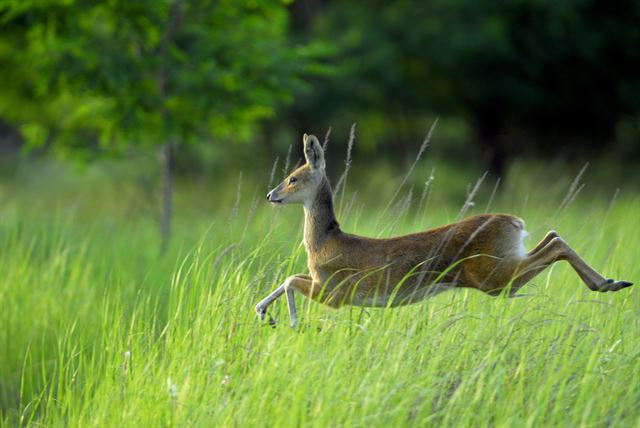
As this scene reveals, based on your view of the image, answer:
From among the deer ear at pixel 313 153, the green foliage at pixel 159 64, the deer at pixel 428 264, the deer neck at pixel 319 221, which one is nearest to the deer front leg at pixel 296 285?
the deer at pixel 428 264

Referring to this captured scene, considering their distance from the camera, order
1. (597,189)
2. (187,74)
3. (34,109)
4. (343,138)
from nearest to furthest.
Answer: (187,74)
(34,109)
(597,189)
(343,138)

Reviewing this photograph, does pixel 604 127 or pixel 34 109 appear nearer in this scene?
pixel 34 109

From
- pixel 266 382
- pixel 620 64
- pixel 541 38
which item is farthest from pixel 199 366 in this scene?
pixel 620 64

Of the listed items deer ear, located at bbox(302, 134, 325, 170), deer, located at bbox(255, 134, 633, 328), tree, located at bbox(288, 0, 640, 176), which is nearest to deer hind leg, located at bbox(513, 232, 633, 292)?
deer, located at bbox(255, 134, 633, 328)

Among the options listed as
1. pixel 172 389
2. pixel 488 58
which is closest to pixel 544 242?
pixel 172 389

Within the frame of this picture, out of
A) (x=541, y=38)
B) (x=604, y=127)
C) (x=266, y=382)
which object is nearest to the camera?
(x=266, y=382)

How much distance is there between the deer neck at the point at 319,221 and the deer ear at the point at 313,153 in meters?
0.09

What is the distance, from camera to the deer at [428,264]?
15.5 feet

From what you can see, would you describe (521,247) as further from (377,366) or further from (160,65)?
(160,65)

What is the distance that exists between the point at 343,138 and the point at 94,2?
1587cm

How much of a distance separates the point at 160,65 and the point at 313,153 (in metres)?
6.62

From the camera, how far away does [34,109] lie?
18.4 metres

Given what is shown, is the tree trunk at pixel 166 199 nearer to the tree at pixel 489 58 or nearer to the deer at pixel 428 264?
the deer at pixel 428 264

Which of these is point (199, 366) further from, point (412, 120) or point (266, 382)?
point (412, 120)
